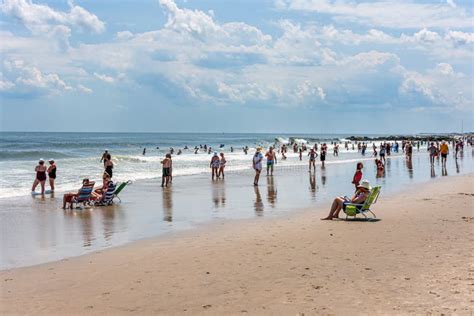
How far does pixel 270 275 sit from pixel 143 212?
26.9 ft

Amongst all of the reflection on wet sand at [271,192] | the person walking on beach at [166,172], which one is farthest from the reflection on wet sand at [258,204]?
the person walking on beach at [166,172]

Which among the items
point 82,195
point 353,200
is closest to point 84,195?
point 82,195

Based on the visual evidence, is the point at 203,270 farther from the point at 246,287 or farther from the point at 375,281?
the point at 375,281

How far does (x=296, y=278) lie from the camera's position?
6633 mm

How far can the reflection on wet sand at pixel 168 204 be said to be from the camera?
526 inches

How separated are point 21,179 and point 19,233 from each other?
1512 cm

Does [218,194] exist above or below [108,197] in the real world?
below

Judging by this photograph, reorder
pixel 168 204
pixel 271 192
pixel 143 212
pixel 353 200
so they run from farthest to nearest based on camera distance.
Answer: pixel 271 192
pixel 168 204
pixel 143 212
pixel 353 200

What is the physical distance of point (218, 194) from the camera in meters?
18.8

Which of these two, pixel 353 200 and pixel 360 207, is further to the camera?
pixel 353 200

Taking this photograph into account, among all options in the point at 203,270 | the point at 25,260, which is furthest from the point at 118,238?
the point at 203,270

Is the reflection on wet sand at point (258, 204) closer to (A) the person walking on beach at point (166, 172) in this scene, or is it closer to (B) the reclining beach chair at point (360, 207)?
(B) the reclining beach chair at point (360, 207)

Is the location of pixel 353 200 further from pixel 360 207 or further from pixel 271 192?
pixel 271 192

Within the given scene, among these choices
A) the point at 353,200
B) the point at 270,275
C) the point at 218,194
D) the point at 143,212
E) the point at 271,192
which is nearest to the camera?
the point at 270,275
